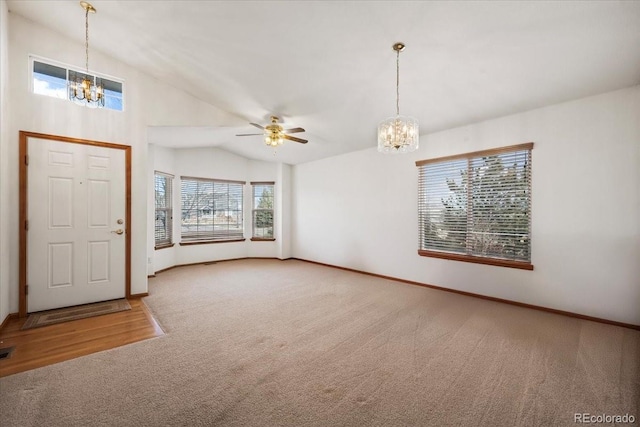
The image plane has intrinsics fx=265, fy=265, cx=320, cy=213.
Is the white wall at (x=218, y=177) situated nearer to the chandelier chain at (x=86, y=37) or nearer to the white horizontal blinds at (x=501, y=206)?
the chandelier chain at (x=86, y=37)

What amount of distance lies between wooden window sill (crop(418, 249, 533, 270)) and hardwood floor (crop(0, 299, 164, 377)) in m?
4.11

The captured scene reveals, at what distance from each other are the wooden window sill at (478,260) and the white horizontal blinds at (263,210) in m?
4.44

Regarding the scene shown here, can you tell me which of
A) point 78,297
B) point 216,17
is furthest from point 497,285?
point 78,297

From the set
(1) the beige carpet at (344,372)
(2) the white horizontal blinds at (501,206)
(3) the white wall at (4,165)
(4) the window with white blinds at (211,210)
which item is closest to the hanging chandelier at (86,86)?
(3) the white wall at (4,165)

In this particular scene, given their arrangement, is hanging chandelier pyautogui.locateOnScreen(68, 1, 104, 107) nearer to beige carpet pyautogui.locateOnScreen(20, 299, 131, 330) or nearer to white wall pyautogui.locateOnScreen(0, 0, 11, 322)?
white wall pyautogui.locateOnScreen(0, 0, 11, 322)

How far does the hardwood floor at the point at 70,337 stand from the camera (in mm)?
2367

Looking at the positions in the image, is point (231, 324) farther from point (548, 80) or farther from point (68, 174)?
point (548, 80)

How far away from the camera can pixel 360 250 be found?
586 centimetres

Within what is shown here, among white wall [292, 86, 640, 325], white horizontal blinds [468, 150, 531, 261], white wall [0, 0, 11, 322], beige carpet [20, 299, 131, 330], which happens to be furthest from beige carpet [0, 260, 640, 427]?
white wall [0, 0, 11, 322]

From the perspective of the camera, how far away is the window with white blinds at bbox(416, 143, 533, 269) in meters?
3.75

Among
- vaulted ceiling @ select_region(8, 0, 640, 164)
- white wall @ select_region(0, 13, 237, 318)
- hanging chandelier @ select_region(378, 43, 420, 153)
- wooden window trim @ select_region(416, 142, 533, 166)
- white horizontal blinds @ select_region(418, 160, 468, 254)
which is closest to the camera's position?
vaulted ceiling @ select_region(8, 0, 640, 164)

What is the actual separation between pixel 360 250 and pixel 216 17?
466 centimetres

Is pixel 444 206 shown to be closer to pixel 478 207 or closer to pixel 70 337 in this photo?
pixel 478 207

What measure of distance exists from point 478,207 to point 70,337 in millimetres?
5441
